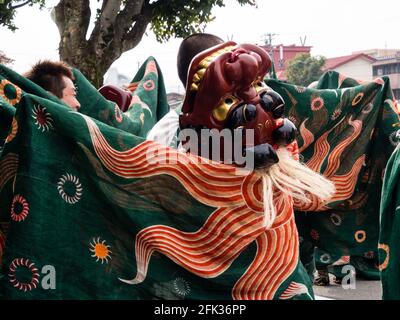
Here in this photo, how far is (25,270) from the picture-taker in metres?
1.97

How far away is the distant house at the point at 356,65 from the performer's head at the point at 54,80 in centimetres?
4008

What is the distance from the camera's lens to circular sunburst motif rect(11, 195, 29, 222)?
6.43ft

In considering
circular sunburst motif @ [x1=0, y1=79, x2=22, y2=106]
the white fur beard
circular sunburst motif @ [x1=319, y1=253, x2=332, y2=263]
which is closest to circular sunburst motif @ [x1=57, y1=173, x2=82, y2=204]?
circular sunburst motif @ [x1=0, y1=79, x2=22, y2=106]

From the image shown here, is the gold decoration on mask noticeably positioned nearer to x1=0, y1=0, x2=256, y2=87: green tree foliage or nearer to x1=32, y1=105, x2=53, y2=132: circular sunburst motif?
x1=32, y1=105, x2=53, y2=132: circular sunburst motif

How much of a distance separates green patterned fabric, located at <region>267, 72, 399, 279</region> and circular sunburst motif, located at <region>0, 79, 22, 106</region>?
2005 mm

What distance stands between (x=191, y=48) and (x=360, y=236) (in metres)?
2.00

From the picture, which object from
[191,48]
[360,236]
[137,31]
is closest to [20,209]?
[191,48]

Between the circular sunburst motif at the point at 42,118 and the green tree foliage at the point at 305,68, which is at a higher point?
the green tree foliage at the point at 305,68

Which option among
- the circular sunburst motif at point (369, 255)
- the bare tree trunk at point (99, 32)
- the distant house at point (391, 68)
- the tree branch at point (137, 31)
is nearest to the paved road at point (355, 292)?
the circular sunburst motif at point (369, 255)

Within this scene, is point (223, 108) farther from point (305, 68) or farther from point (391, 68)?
point (391, 68)

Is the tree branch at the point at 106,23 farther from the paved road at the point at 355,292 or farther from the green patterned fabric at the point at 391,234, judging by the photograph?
the green patterned fabric at the point at 391,234

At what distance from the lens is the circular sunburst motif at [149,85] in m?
3.81

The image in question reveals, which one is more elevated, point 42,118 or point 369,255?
point 42,118

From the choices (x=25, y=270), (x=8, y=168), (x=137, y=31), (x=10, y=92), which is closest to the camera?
(x=25, y=270)
